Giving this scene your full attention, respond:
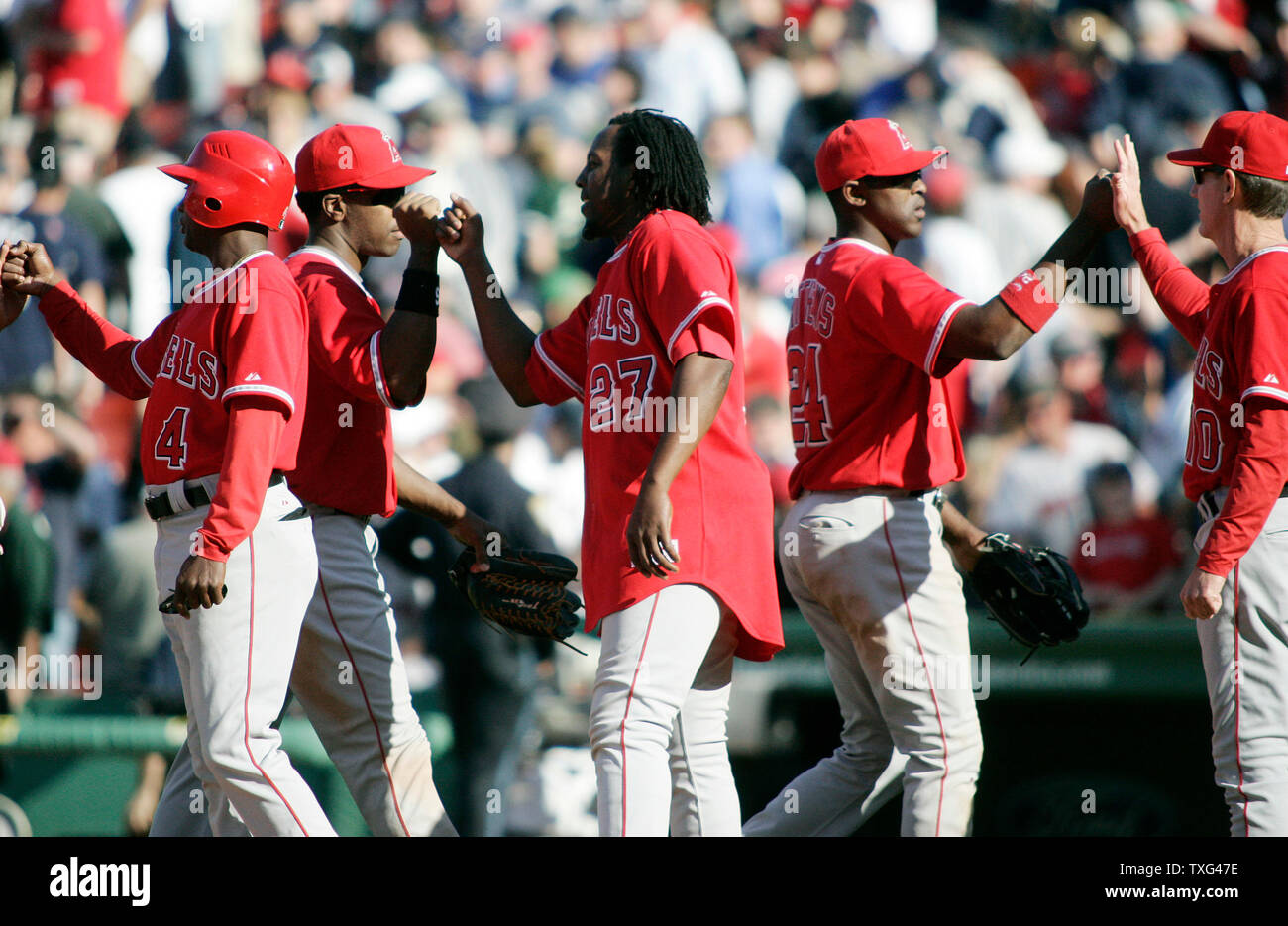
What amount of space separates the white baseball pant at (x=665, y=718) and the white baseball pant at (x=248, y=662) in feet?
2.45

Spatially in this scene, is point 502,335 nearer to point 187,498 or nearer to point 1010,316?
point 187,498

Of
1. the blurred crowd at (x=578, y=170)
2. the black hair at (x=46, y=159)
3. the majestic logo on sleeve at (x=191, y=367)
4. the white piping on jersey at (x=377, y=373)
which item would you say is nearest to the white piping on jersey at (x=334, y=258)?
the white piping on jersey at (x=377, y=373)

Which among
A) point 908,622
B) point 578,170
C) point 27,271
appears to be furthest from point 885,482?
point 578,170

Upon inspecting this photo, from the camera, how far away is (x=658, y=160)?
379 cm

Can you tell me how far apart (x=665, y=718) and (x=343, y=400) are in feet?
4.22

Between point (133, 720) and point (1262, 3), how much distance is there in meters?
9.03

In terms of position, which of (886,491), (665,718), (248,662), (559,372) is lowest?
(665,718)

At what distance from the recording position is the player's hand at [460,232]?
3934 mm

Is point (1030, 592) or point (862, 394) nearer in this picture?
point (862, 394)

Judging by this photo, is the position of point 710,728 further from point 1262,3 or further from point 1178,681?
point 1262,3

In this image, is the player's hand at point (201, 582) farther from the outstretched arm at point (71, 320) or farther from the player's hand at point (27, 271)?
the player's hand at point (27, 271)

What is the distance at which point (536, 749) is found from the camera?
664 centimetres
